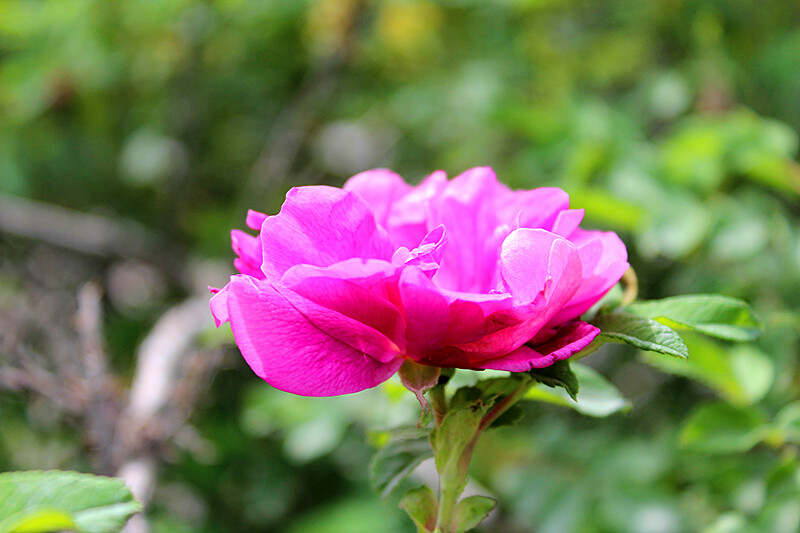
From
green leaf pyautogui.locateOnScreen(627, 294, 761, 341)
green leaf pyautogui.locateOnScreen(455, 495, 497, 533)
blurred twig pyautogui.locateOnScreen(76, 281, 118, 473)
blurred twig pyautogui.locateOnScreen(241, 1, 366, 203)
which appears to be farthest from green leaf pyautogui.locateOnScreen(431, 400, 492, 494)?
blurred twig pyautogui.locateOnScreen(241, 1, 366, 203)

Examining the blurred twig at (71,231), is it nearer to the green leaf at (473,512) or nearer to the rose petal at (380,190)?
the rose petal at (380,190)

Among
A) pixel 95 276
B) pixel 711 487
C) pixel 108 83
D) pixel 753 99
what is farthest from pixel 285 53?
pixel 711 487

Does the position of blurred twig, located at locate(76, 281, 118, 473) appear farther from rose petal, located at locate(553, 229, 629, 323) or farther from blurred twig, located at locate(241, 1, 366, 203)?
blurred twig, located at locate(241, 1, 366, 203)

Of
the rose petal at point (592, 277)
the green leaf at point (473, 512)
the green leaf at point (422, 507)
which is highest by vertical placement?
the rose petal at point (592, 277)

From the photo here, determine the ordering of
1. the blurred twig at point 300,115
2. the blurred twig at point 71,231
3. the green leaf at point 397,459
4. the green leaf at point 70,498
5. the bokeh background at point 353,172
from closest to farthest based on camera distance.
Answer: the green leaf at point 70,498 < the green leaf at point 397,459 < the bokeh background at point 353,172 < the blurred twig at point 300,115 < the blurred twig at point 71,231

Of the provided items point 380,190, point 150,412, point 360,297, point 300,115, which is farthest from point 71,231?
point 360,297

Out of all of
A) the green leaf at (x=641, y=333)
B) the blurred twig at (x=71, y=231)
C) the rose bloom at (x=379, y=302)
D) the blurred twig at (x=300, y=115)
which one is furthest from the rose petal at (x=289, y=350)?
the blurred twig at (x=71, y=231)
